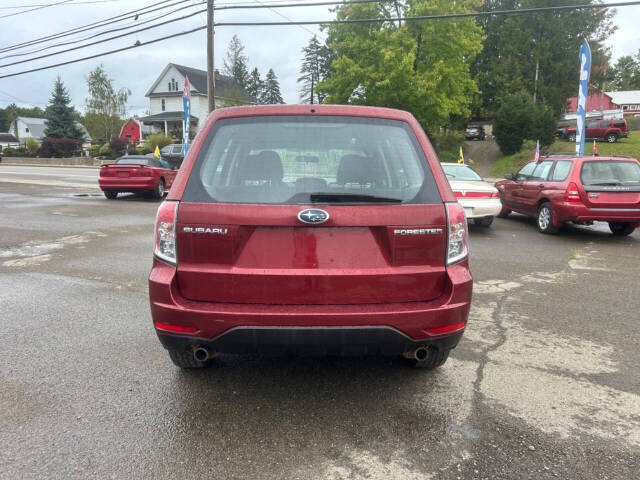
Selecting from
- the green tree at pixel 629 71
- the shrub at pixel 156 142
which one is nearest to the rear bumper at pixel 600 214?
the shrub at pixel 156 142

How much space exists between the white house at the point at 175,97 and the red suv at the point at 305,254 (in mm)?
58131

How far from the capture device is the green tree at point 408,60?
99.5 ft

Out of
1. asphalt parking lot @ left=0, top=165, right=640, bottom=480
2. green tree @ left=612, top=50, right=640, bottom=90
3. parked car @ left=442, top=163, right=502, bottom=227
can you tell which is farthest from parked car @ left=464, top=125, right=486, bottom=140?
green tree @ left=612, top=50, right=640, bottom=90

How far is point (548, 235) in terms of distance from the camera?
1002 cm

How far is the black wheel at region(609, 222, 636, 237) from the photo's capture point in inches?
394

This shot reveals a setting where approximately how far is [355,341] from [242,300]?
669mm

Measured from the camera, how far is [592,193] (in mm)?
9078

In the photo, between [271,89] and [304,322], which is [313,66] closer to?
[271,89]

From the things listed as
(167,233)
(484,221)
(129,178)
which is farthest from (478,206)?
(129,178)

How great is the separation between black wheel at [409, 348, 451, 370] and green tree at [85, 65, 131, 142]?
64.0m

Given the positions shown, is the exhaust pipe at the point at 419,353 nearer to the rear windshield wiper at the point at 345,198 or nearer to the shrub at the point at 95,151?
the rear windshield wiper at the point at 345,198

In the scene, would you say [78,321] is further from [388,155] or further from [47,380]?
[388,155]

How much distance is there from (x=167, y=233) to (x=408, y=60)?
28.9m

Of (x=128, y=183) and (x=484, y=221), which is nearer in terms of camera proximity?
(x=484, y=221)
